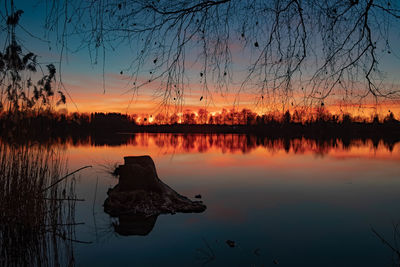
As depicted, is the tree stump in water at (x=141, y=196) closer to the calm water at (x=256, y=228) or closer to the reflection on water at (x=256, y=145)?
the calm water at (x=256, y=228)

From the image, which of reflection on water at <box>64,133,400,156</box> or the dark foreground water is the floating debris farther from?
reflection on water at <box>64,133,400,156</box>

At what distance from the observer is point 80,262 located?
6469 millimetres

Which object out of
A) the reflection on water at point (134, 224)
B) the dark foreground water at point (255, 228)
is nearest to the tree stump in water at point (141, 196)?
the reflection on water at point (134, 224)

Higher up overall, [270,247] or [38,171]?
[38,171]

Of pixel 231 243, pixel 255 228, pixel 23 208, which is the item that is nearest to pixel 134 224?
pixel 231 243

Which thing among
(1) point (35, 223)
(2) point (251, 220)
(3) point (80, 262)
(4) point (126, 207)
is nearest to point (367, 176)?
(2) point (251, 220)

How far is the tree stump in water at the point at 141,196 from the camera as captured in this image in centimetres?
962

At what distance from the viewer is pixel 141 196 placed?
995cm

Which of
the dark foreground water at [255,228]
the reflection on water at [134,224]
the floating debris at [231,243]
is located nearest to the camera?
the dark foreground water at [255,228]

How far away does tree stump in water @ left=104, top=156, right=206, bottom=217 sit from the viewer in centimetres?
962

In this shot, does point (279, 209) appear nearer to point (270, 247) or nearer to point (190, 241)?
Answer: point (270, 247)

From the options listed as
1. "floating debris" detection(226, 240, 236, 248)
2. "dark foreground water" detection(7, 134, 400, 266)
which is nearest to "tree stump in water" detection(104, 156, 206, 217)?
"dark foreground water" detection(7, 134, 400, 266)

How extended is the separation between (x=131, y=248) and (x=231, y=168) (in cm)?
1756

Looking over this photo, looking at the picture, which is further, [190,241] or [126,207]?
[126,207]
